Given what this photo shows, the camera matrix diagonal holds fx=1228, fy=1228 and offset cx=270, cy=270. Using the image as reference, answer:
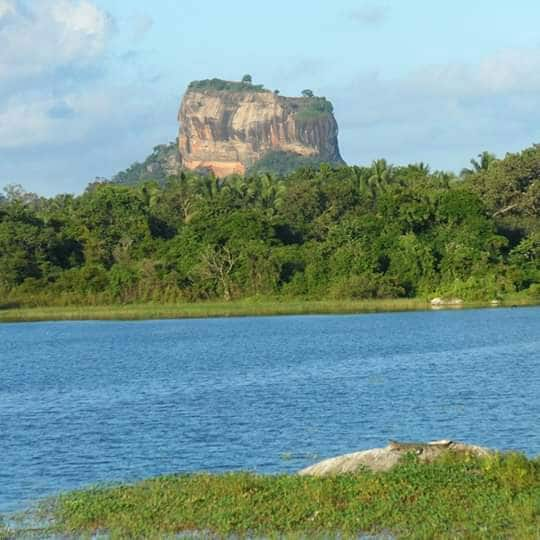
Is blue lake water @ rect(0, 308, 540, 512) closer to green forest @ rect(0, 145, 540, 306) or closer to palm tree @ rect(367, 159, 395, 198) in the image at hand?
green forest @ rect(0, 145, 540, 306)

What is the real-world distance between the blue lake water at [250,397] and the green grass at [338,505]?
2180 millimetres

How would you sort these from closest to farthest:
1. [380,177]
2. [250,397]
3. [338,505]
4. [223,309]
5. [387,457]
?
[338,505], [387,457], [250,397], [223,309], [380,177]

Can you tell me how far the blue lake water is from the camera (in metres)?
19.8

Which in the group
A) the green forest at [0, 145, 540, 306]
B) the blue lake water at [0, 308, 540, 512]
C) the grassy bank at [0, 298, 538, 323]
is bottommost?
the blue lake water at [0, 308, 540, 512]

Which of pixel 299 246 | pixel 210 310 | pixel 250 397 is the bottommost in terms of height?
pixel 250 397

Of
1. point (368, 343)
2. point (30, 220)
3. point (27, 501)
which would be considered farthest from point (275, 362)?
point (30, 220)

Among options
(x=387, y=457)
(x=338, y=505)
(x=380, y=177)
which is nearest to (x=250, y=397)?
(x=387, y=457)

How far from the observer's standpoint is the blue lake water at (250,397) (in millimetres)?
19781

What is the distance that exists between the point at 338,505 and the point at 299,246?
60.6m

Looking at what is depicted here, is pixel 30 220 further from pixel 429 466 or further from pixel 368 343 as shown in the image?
pixel 429 466

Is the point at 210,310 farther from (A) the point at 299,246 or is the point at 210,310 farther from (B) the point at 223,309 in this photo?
(A) the point at 299,246

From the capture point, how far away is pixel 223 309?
6394cm

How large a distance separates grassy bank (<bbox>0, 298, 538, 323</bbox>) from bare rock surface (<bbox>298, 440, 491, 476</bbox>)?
46.7 metres

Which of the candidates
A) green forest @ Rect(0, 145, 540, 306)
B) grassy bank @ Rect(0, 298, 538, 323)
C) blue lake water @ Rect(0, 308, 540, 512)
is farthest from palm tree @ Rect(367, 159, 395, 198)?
blue lake water @ Rect(0, 308, 540, 512)
